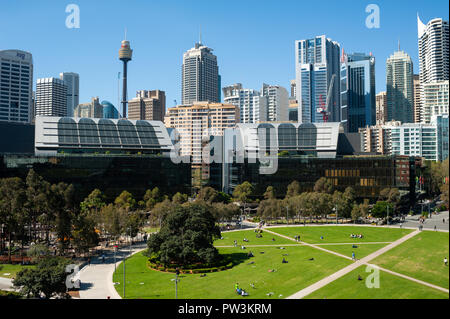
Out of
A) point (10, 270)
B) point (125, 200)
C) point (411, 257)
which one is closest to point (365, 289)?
point (411, 257)

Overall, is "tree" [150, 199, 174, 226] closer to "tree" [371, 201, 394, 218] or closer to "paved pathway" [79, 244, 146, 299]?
"paved pathway" [79, 244, 146, 299]

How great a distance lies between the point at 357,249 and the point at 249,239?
23082mm

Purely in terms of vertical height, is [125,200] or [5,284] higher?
[125,200]

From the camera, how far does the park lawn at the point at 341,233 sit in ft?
257

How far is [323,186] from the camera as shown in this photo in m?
130

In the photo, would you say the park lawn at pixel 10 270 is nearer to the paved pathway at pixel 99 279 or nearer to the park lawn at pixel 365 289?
the paved pathway at pixel 99 279

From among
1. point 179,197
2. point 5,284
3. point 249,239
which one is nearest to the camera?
point 5,284

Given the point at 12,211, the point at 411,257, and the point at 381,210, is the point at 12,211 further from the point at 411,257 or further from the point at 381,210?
the point at 381,210

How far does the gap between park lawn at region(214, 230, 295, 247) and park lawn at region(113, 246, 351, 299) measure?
10221 mm

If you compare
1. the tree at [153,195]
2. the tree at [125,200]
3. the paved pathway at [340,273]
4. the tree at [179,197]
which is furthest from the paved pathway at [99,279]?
the tree at [153,195]

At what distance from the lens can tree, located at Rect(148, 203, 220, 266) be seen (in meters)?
59.9

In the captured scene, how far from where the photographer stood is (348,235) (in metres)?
85.1

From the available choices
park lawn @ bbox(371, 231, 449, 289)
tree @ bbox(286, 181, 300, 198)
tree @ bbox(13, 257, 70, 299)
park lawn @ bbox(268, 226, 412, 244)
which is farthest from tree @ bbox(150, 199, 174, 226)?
tree @ bbox(286, 181, 300, 198)

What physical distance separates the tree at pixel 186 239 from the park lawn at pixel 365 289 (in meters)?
20.2
